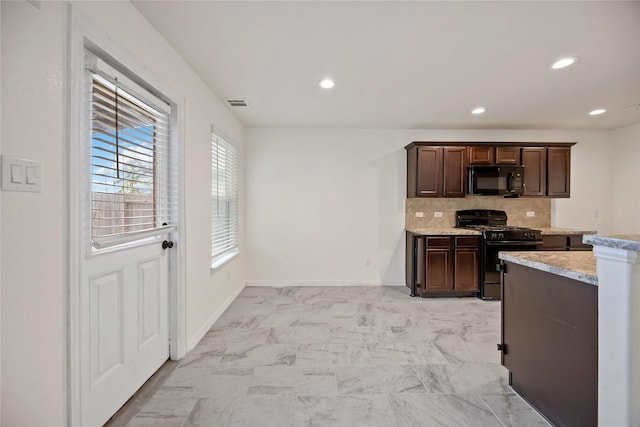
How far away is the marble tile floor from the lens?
1.73 meters

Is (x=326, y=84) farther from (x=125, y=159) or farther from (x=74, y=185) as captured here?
(x=74, y=185)

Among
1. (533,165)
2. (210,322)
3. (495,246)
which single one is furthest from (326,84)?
(533,165)

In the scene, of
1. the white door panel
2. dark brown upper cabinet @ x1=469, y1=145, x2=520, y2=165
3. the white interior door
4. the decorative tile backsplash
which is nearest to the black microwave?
dark brown upper cabinet @ x1=469, y1=145, x2=520, y2=165

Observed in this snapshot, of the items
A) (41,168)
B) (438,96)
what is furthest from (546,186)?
(41,168)

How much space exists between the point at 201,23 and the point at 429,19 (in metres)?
1.53

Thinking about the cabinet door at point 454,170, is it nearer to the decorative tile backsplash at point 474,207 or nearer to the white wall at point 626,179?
the decorative tile backsplash at point 474,207

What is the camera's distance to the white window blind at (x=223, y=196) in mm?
3268

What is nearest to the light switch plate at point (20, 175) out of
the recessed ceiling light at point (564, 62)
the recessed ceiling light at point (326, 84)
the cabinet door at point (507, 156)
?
the recessed ceiling light at point (326, 84)

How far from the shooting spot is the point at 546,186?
4219 mm

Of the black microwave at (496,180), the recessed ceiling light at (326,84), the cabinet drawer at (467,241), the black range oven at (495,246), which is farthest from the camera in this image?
the black microwave at (496,180)

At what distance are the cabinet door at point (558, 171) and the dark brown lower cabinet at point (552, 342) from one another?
3149mm

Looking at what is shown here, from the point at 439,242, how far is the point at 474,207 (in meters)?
1.10

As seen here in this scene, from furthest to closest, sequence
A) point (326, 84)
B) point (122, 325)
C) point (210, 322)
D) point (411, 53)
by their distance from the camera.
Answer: point (210, 322)
point (326, 84)
point (411, 53)
point (122, 325)

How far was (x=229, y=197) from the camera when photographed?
12.6 feet
